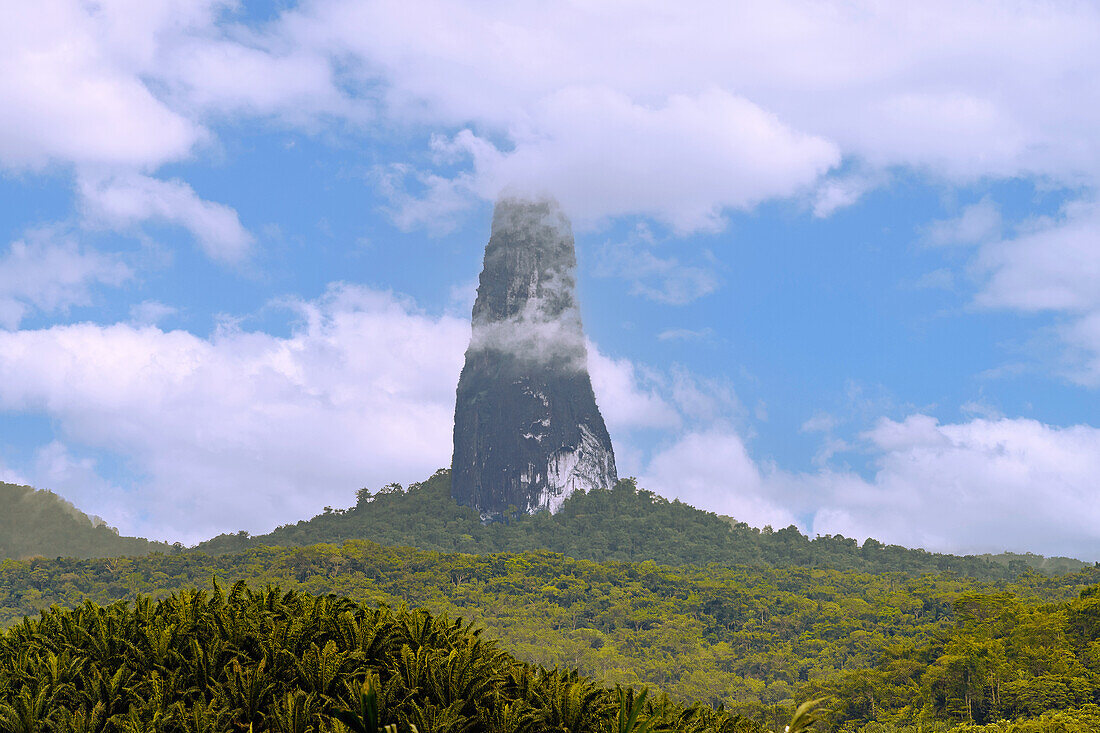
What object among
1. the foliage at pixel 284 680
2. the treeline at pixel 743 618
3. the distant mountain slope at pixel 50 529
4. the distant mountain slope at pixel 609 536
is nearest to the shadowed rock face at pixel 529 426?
the distant mountain slope at pixel 609 536

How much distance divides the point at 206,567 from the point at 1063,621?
101340 mm

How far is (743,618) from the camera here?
363 ft

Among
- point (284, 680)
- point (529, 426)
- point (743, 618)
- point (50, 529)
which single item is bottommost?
point (284, 680)

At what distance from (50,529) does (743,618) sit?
127059mm

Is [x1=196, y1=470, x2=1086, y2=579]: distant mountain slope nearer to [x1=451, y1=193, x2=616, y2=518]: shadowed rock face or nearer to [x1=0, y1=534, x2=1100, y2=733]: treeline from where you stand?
[x1=451, y1=193, x2=616, y2=518]: shadowed rock face

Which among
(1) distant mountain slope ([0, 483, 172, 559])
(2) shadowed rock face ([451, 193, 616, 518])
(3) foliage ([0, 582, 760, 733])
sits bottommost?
(3) foliage ([0, 582, 760, 733])

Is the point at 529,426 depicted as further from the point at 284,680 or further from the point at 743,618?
the point at 284,680

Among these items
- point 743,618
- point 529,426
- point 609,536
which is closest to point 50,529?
point 529,426

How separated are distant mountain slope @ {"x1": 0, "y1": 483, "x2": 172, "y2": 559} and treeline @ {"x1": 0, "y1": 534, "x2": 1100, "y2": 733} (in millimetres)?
48024

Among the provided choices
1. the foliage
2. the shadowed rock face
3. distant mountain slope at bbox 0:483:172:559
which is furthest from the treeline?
distant mountain slope at bbox 0:483:172:559

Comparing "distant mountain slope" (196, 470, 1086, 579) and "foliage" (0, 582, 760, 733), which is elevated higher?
"distant mountain slope" (196, 470, 1086, 579)

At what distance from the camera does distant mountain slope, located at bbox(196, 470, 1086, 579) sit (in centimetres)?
16012

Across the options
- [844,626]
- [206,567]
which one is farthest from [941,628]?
[206,567]

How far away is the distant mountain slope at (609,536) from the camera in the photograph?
160 metres
